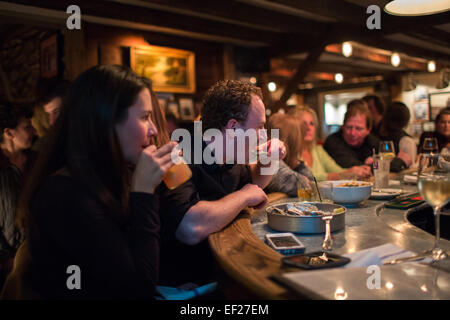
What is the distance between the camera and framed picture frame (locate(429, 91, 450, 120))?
9.62m

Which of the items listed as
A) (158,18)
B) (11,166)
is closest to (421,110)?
(158,18)

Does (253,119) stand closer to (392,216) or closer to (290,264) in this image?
(392,216)

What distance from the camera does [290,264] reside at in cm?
102

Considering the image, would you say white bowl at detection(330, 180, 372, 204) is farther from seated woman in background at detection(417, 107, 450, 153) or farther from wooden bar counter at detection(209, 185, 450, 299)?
seated woman in background at detection(417, 107, 450, 153)

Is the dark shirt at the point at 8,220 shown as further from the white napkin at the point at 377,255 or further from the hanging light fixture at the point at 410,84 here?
the hanging light fixture at the point at 410,84

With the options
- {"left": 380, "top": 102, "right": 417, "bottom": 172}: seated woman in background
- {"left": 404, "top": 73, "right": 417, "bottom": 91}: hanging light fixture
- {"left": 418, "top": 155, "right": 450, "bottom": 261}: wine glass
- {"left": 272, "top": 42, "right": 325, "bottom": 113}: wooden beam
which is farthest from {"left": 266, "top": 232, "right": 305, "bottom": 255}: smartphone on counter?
{"left": 404, "top": 73, "right": 417, "bottom": 91}: hanging light fixture

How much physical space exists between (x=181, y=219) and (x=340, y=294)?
661mm

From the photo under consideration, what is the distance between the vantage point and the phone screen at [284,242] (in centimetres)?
121

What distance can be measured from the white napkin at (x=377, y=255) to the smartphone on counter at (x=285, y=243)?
0.51 ft

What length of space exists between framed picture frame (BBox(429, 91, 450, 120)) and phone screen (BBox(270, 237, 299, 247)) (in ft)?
32.6

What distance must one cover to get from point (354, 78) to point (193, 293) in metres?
10.4

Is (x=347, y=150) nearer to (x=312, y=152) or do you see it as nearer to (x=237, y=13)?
(x=312, y=152)

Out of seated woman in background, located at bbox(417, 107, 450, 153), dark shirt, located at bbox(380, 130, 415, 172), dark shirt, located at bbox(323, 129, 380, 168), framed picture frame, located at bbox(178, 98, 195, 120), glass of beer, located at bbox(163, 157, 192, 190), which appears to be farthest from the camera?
framed picture frame, located at bbox(178, 98, 195, 120)

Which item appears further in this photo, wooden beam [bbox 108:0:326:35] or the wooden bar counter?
wooden beam [bbox 108:0:326:35]
